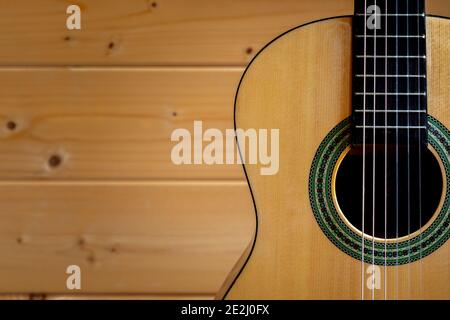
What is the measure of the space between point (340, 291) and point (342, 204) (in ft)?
0.47

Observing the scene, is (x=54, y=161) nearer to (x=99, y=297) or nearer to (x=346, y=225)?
(x=99, y=297)

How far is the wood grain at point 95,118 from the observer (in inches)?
36.4

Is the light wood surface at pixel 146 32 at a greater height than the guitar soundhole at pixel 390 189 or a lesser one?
greater

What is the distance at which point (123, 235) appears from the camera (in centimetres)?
92

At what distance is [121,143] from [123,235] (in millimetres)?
177

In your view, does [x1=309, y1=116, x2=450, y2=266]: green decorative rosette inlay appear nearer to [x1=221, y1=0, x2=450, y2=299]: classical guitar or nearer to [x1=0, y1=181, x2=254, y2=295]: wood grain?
[x1=221, y1=0, x2=450, y2=299]: classical guitar

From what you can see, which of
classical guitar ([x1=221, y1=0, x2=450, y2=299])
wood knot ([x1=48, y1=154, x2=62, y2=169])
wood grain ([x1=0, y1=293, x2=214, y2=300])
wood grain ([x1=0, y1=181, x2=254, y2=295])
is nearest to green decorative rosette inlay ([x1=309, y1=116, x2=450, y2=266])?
classical guitar ([x1=221, y1=0, x2=450, y2=299])

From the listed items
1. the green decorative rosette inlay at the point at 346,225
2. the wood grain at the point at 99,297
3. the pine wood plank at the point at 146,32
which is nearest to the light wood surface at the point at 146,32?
the pine wood plank at the point at 146,32

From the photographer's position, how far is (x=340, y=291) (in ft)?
2.51

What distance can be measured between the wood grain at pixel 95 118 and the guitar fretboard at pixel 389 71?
0.25m

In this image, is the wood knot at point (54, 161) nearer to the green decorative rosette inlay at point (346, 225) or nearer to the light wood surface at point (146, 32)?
the light wood surface at point (146, 32)

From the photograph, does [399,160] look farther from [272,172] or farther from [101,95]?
[101,95]
